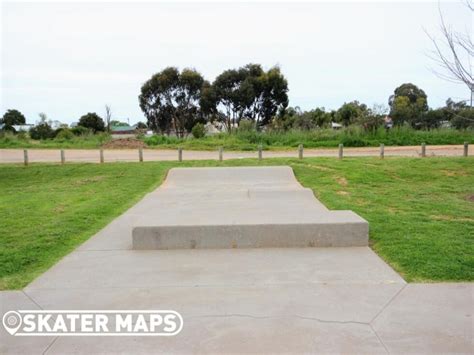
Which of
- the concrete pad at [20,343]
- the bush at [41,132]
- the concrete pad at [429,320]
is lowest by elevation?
the concrete pad at [20,343]

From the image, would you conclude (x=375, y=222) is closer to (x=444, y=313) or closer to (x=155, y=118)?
(x=444, y=313)

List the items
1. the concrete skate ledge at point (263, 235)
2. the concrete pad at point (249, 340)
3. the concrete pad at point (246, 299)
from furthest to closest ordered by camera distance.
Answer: the concrete skate ledge at point (263, 235)
the concrete pad at point (246, 299)
the concrete pad at point (249, 340)

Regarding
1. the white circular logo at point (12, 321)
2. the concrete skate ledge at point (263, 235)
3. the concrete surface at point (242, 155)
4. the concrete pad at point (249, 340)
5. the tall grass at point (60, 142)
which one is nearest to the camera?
the concrete pad at point (249, 340)

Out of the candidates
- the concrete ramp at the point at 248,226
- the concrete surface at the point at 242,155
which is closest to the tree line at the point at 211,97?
the concrete surface at the point at 242,155

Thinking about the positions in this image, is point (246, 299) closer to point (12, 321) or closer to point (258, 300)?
point (258, 300)

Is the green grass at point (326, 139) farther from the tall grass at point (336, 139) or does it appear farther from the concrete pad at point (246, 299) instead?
the concrete pad at point (246, 299)

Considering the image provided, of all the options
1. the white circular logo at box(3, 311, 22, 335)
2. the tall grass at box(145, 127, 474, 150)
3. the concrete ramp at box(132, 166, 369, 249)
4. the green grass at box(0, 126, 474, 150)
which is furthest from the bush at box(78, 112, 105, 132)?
the white circular logo at box(3, 311, 22, 335)

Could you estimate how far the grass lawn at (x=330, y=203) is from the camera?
16.7ft

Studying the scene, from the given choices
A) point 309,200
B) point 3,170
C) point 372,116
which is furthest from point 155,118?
point 309,200

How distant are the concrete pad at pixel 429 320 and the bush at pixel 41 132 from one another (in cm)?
4135

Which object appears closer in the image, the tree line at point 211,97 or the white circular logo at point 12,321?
the white circular logo at point 12,321

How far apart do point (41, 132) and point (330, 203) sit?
3782 cm

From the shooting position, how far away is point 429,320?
3422 millimetres

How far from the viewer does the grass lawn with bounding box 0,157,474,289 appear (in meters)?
5.09
